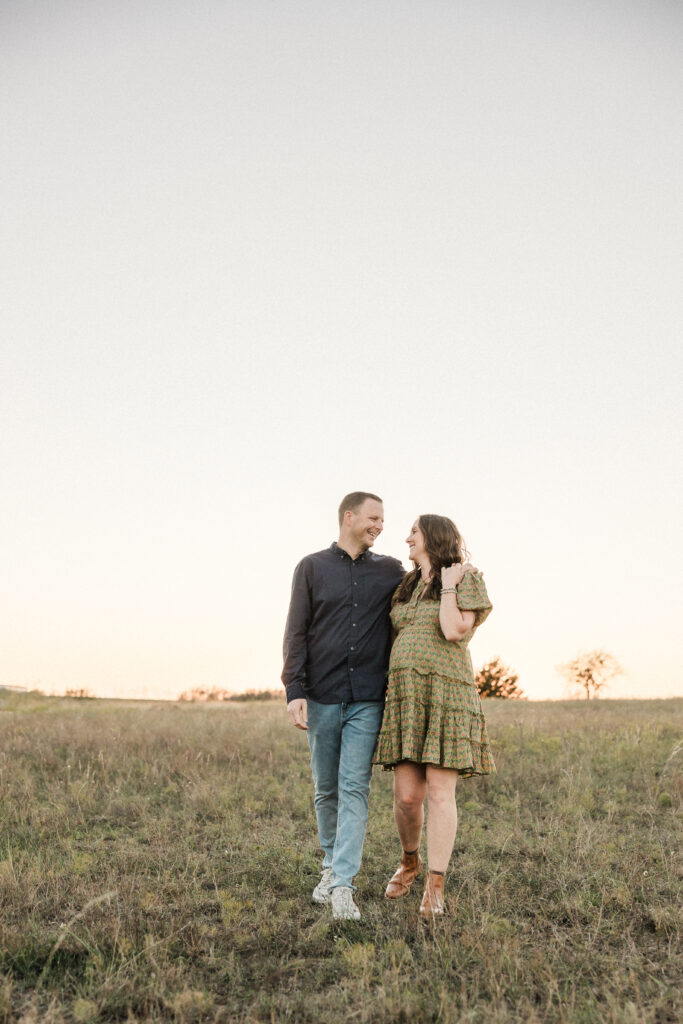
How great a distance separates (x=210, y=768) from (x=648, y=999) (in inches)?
236

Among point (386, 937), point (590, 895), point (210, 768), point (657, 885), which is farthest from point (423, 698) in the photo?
point (210, 768)

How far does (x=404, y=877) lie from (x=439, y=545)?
233cm

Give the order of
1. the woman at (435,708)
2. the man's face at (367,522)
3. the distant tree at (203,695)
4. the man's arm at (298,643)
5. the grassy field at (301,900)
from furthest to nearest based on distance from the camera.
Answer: the distant tree at (203,695)
the man's face at (367,522)
the man's arm at (298,643)
the woman at (435,708)
the grassy field at (301,900)

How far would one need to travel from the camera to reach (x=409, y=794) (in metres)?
4.93

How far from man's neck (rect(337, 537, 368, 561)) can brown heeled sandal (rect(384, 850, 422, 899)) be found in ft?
6.87

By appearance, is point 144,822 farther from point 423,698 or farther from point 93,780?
point 423,698

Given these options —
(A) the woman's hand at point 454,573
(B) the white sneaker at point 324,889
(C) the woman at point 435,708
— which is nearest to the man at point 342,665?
(B) the white sneaker at point 324,889

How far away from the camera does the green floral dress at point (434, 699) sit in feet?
15.7

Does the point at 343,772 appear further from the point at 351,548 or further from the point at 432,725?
the point at 351,548

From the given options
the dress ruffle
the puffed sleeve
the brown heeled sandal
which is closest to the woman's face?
the puffed sleeve

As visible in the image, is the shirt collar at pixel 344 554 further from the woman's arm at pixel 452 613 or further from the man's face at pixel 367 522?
the woman's arm at pixel 452 613

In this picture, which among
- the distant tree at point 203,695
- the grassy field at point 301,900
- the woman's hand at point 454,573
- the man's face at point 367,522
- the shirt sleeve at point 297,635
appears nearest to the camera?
the grassy field at point 301,900

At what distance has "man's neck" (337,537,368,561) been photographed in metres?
5.45

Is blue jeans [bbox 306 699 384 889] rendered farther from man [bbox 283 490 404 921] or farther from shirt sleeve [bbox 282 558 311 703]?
shirt sleeve [bbox 282 558 311 703]
